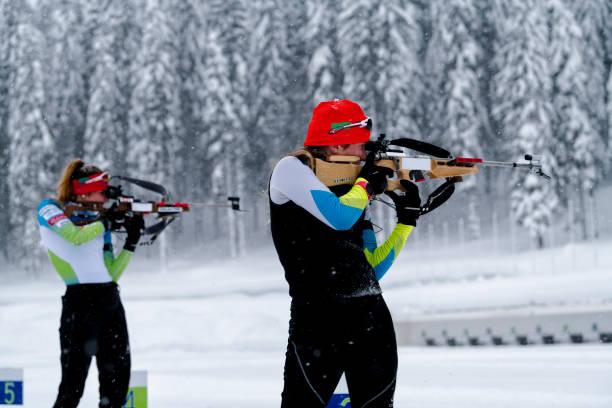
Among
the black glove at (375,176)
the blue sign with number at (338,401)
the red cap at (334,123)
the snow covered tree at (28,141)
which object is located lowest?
the blue sign with number at (338,401)

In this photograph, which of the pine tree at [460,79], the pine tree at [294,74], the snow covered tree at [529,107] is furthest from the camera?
the pine tree at [294,74]

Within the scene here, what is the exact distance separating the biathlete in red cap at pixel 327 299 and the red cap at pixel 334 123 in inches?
5.9

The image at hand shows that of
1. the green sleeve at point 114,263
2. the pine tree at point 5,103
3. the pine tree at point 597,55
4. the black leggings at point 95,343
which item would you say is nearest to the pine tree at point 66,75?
the pine tree at point 5,103

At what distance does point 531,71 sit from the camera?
2775 cm

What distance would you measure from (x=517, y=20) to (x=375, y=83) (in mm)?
6170

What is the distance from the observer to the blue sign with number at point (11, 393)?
532cm

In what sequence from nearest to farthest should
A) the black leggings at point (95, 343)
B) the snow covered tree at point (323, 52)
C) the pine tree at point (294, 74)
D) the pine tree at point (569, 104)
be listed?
the black leggings at point (95, 343)
the pine tree at point (569, 104)
the snow covered tree at point (323, 52)
the pine tree at point (294, 74)

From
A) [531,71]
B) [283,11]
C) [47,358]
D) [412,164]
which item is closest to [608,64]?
[531,71]

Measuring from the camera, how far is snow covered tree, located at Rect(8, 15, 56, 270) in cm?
3152

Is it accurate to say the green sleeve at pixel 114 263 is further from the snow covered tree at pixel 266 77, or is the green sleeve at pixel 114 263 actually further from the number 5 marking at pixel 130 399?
the snow covered tree at pixel 266 77

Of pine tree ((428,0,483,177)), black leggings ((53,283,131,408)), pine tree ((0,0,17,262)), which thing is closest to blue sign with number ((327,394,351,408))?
black leggings ((53,283,131,408))

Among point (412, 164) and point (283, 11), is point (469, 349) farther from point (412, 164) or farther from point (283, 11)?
point (283, 11)

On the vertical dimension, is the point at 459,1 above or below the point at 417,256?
above

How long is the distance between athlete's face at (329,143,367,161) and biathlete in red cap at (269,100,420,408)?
0.17 metres
